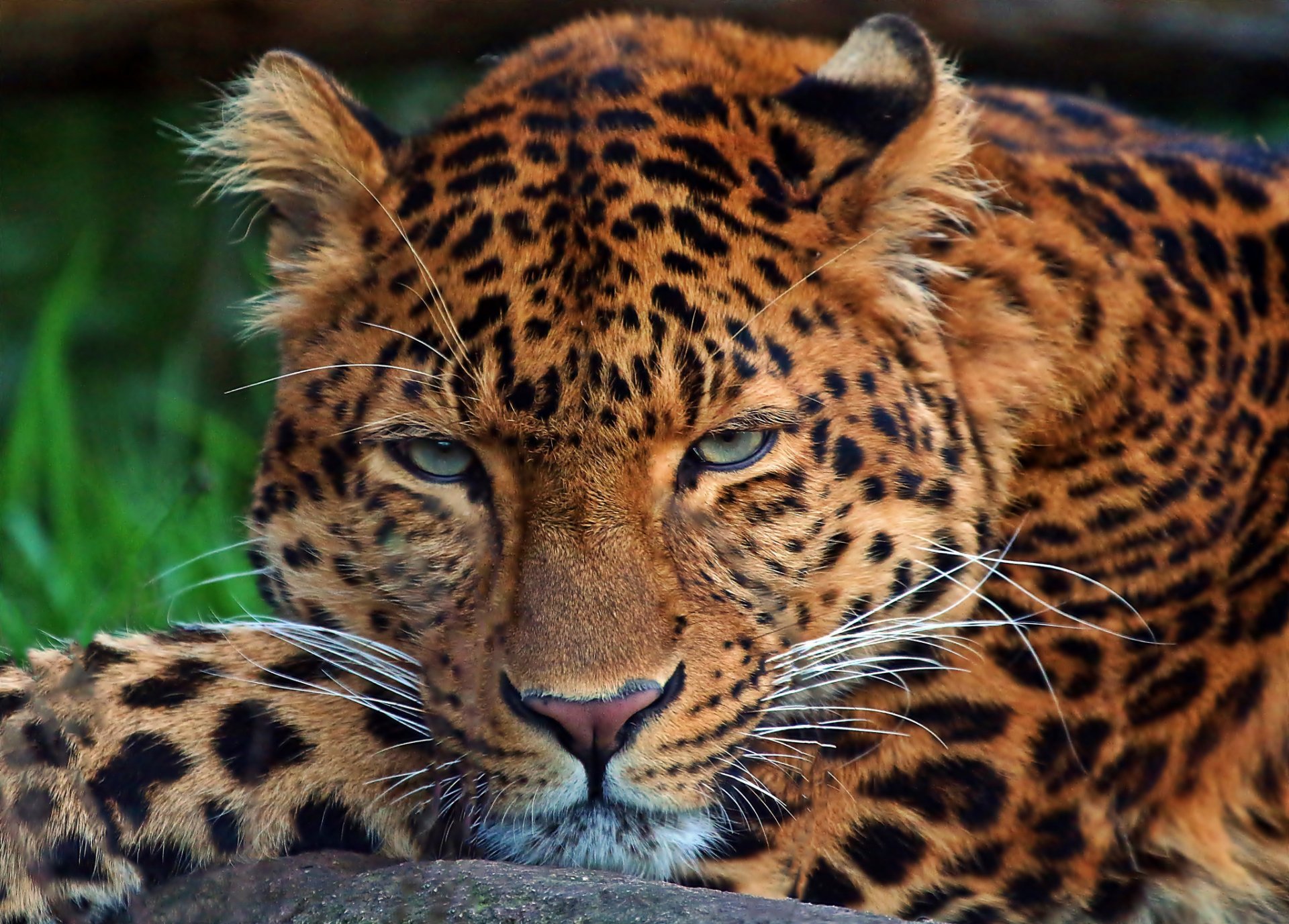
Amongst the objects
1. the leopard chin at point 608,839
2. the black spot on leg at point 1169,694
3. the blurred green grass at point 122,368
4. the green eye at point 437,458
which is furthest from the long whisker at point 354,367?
the black spot on leg at point 1169,694

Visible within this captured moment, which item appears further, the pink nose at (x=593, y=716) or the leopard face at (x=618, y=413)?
the leopard face at (x=618, y=413)

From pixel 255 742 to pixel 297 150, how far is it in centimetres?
141

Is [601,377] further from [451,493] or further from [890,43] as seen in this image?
[890,43]

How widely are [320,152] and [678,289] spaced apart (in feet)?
3.21

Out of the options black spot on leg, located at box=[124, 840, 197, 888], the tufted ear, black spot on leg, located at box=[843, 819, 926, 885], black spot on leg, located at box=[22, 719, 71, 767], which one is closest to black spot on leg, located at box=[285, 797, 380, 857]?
black spot on leg, located at box=[124, 840, 197, 888]

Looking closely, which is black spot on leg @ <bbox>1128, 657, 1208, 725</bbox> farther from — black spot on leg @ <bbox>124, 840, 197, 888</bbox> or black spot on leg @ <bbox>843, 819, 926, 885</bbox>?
black spot on leg @ <bbox>124, 840, 197, 888</bbox>

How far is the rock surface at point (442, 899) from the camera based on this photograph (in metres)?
2.84

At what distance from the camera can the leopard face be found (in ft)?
10.7

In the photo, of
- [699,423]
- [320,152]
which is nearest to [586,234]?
[699,423]

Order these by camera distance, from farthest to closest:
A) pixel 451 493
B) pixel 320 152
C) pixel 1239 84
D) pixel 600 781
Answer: pixel 1239 84 → pixel 320 152 → pixel 451 493 → pixel 600 781

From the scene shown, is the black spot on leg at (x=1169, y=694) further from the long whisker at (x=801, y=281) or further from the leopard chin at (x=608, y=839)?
the long whisker at (x=801, y=281)

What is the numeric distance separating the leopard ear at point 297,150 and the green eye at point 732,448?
38.2 inches

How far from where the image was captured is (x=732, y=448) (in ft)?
11.5

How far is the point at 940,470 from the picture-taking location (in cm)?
369
